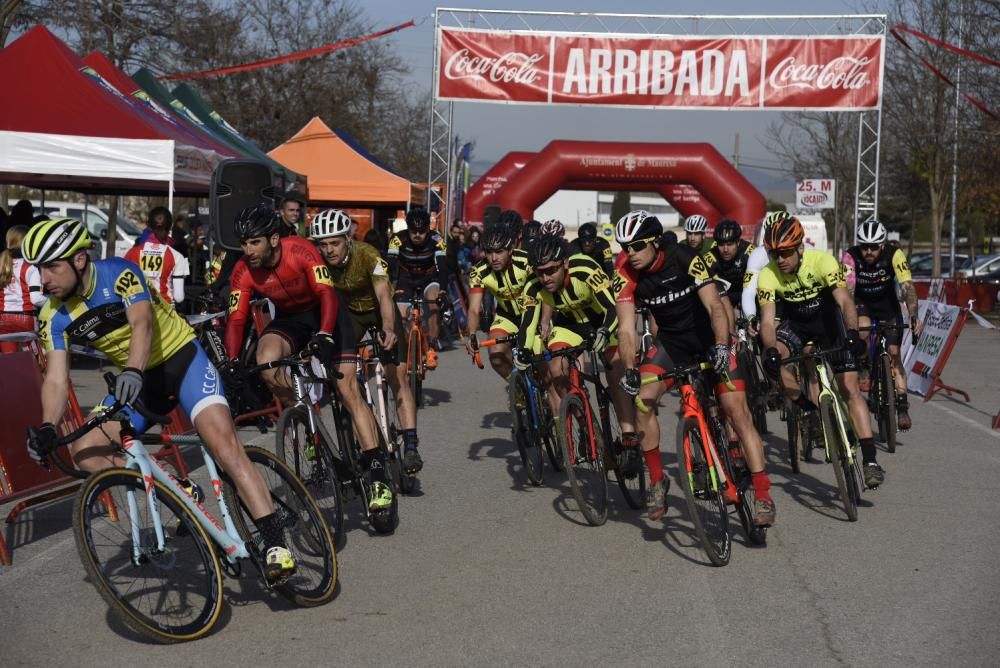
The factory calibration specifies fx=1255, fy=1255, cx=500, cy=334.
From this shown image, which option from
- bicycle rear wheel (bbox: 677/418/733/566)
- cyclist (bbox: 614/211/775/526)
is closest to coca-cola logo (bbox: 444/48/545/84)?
cyclist (bbox: 614/211/775/526)

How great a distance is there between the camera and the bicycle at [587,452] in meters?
7.96

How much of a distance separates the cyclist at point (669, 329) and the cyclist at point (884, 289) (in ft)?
13.5

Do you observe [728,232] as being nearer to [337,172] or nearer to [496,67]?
[496,67]

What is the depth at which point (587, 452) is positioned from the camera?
820cm

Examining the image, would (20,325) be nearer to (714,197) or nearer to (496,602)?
(496,602)

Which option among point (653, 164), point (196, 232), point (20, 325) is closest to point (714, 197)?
point (653, 164)

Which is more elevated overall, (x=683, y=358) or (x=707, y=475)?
(x=683, y=358)

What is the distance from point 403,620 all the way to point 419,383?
25.3ft

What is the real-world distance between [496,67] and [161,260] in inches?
507

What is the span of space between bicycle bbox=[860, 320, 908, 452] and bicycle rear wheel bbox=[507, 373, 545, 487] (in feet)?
10.8

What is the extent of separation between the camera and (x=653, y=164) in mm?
32750

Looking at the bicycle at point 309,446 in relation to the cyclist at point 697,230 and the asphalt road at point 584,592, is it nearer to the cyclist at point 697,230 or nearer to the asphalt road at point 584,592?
the asphalt road at point 584,592

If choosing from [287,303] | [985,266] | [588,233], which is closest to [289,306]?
[287,303]

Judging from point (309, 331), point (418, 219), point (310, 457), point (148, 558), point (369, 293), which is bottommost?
point (148, 558)
